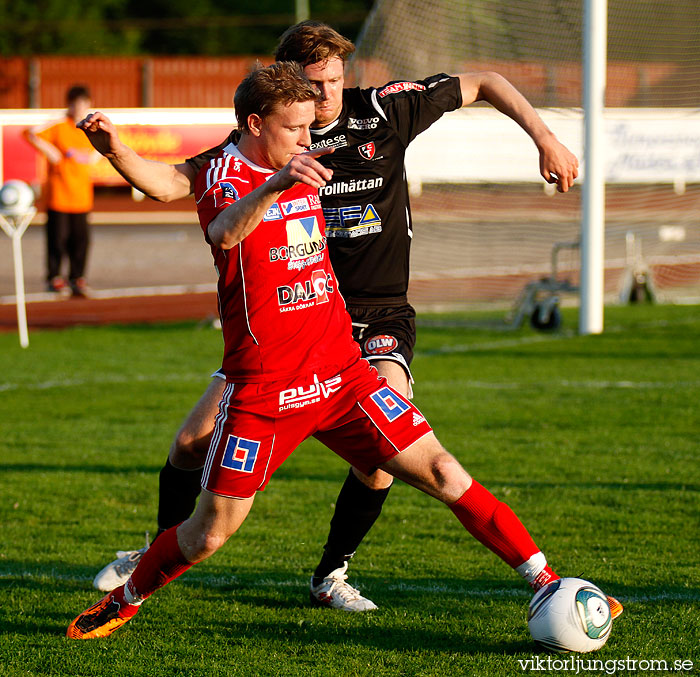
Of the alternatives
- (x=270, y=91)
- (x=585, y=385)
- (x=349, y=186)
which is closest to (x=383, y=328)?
(x=349, y=186)

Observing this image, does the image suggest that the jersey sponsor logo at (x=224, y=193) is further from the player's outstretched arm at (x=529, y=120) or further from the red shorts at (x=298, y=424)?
the player's outstretched arm at (x=529, y=120)

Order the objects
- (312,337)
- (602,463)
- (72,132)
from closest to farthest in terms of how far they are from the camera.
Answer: (312,337) → (602,463) → (72,132)

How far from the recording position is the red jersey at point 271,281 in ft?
12.5

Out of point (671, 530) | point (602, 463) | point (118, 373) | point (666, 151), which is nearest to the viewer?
point (671, 530)

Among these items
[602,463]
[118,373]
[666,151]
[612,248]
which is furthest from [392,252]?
[612,248]

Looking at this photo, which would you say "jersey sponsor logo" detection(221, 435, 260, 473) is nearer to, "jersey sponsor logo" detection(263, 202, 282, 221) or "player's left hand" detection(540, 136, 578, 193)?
"jersey sponsor logo" detection(263, 202, 282, 221)

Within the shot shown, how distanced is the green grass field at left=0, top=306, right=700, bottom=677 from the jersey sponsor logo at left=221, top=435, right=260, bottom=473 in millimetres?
709

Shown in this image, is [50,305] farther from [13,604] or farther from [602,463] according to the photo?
[13,604]

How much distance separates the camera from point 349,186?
15.6ft

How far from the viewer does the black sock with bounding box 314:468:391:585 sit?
184 inches

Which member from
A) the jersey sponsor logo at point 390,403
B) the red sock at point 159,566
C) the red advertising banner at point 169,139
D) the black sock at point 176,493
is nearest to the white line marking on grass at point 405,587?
the black sock at point 176,493

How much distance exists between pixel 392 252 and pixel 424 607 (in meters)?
1.49

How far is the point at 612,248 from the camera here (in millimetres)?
22859

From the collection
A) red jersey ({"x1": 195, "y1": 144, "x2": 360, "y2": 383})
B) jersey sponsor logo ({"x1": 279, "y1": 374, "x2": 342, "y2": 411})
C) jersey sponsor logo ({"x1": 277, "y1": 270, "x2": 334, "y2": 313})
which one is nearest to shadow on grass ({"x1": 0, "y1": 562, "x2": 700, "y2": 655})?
jersey sponsor logo ({"x1": 279, "y1": 374, "x2": 342, "y2": 411})
